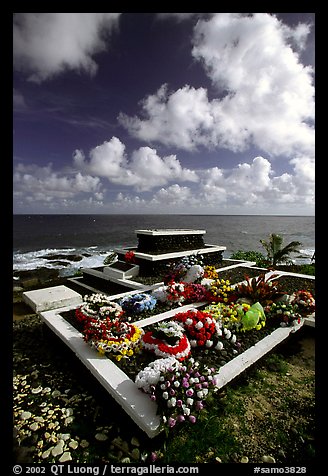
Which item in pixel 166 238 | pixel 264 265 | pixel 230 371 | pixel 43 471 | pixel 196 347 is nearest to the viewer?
pixel 43 471

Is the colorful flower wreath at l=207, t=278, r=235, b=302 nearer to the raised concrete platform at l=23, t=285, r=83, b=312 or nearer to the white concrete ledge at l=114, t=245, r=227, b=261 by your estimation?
the white concrete ledge at l=114, t=245, r=227, b=261

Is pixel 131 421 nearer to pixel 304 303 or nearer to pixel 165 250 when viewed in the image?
pixel 304 303

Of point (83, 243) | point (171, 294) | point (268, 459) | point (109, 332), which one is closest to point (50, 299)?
point (109, 332)

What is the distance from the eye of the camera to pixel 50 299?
292 inches

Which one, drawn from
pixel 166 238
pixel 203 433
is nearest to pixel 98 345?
pixel 203 433

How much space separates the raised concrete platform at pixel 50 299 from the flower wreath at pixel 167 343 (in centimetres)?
355

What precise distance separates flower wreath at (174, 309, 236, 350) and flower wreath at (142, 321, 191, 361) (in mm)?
349

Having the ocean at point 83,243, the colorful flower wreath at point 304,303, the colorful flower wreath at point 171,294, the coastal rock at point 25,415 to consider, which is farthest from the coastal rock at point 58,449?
the ocean at point 83,243

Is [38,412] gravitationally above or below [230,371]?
below

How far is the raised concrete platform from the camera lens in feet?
23.6

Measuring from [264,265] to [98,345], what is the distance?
13575 mm

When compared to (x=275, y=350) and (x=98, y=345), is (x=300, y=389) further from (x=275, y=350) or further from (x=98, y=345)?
(x=98, y=345)

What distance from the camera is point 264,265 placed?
1599cm

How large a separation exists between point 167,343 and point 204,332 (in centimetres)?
96
